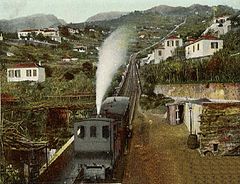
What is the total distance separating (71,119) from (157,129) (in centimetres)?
62

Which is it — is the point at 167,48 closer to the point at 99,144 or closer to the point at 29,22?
the point at 99,144

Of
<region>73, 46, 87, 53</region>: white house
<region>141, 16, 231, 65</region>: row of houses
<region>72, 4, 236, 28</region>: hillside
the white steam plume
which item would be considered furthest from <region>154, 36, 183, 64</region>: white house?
<region>73, 46, 87, 53</region>: white house

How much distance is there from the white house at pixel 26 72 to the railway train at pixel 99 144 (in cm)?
44

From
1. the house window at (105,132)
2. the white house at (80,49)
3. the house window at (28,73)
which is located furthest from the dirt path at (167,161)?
the house window at (28,73)

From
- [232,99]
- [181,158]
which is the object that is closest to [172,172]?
[181,158]

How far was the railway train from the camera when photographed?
361 centimetres

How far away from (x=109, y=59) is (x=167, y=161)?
83 centimetres

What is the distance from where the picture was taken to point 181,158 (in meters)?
3.67

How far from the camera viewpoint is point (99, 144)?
3.68 m

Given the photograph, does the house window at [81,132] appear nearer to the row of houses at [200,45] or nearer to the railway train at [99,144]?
the railway train at [99,144]

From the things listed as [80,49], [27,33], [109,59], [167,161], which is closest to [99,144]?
[167,161]

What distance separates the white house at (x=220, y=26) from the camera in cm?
365

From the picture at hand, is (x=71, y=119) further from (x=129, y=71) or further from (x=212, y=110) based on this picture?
(x=212, y=110)

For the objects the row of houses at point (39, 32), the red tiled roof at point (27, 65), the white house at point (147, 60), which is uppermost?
the row of houses at point (39, 32)
